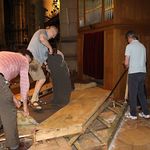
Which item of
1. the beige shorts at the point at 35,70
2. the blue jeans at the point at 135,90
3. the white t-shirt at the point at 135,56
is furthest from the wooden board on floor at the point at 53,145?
the white t-shirt at the point at 135,56

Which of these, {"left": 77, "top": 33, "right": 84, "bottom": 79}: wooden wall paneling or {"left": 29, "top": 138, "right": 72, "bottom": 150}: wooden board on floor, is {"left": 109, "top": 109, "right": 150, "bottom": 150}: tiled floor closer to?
{"left": 29, "top": 138, "right": 72, "bottom": 150}: wooden board on floor

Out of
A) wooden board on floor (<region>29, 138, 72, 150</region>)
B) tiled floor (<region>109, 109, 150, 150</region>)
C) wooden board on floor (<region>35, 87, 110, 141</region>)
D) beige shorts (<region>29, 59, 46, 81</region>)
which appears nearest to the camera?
wooden board on floor (<region>29, 138, 72, 150</region>)

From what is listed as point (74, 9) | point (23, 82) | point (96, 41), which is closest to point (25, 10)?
point (74, 9)

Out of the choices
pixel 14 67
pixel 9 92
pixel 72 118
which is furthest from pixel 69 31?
pixel 9 92

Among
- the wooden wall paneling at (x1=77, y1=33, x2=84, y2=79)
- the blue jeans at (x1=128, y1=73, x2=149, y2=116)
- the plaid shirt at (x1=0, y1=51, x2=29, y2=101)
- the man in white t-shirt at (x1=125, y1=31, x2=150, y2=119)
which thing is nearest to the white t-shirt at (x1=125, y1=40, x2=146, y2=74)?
the man in white t-shirt at (x1=125, y1=31, x2=150, y2=119)

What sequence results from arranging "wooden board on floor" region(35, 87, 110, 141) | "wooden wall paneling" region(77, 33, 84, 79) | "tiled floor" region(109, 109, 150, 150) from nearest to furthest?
"wooden board on floor" region(35, 87, 110, 141)
"tiled floor" region(109, 109, 150, 150)
"wooden wall paneling" region(77, 33, 84, 79)

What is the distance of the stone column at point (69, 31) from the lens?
9.30 meters

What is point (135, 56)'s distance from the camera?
526 cm

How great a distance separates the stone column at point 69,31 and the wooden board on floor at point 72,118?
3.43 metres

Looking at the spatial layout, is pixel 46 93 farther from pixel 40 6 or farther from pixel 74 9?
pixel 40 6

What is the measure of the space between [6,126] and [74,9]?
6.61m

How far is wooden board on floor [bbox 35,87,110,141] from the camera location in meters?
3.79

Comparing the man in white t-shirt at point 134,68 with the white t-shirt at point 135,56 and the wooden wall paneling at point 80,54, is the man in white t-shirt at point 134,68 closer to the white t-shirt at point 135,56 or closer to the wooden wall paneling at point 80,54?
the white t-shirt at point 135,56

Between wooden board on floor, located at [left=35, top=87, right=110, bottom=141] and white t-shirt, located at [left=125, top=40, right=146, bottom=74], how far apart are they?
31.7 inches
